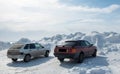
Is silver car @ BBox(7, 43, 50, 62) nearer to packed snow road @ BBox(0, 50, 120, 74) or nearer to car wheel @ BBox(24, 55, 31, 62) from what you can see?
car wheel @ BBox(24, 55, 31, 62)

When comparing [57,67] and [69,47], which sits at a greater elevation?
[69,47]

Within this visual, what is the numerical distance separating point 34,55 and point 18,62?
1.63 m

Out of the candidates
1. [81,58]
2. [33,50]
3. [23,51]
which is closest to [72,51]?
[81,58]

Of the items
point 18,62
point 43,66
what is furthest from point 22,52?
point 43,66

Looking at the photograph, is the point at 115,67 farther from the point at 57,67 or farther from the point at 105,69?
the point at 57,67

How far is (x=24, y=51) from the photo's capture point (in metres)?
22.5

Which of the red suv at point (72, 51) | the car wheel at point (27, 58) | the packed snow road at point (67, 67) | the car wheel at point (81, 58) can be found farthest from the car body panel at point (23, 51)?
the car wheel at point (81, 58)

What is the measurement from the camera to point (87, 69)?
57.4ft

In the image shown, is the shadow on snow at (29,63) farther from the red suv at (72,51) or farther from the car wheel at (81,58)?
the car wheel at (81,58)

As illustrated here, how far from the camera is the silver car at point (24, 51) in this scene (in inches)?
876

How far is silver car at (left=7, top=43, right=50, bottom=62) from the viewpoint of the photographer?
22.2 meters

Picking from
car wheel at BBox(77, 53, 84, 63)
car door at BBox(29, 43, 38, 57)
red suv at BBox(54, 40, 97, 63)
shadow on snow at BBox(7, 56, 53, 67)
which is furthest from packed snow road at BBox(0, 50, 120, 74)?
car door at BBox(29, 43, 38, 57)

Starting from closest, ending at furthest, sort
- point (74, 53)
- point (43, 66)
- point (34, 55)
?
1. point (74, 53)
2. point (43, 66)
3. point (34, 55)

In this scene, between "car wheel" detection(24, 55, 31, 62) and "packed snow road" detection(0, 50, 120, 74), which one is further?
"car wheel" detection(24, 55, 31, 62)
